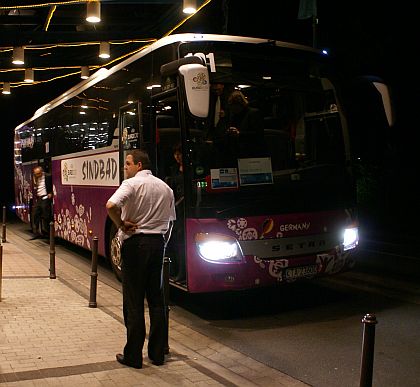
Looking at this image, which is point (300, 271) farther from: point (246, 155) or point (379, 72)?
point (379, 72)

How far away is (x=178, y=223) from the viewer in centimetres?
771

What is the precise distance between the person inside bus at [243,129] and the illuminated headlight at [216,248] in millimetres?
1084

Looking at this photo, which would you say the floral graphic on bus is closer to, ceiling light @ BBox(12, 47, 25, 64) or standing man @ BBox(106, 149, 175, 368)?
ceiling light @ BBox(12, 47, 25, 64)

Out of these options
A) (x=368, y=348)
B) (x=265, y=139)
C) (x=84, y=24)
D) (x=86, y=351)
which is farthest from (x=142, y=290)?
(x=84, y=24)

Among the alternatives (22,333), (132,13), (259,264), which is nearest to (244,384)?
(259,264)

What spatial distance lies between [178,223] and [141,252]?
231 centimetres

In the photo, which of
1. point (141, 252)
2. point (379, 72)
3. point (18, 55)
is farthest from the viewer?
point (379, 72)

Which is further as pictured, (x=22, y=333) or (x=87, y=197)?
(x=87, y=197)

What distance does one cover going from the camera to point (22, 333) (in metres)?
6.50

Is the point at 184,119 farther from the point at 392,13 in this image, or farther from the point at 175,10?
the point at 392,13

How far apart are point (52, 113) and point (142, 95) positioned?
7164mm

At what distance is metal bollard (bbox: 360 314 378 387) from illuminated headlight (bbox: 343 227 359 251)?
4145 millimetres

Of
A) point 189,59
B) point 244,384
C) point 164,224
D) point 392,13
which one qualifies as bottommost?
point 244,384

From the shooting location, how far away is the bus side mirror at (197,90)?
6.23 m
